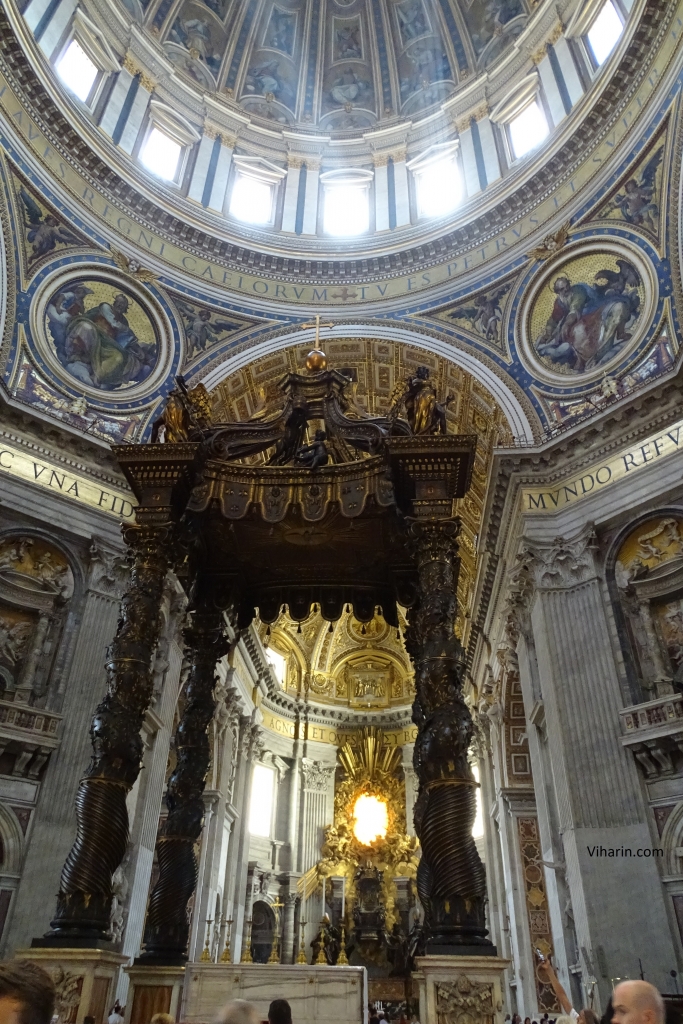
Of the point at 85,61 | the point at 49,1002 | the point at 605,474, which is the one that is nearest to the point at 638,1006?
the point at 49,1002

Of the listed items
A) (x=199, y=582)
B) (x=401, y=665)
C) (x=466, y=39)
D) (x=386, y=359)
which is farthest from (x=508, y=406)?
(x=401, y=665)

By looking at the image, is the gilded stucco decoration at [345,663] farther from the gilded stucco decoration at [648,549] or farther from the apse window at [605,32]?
the apse window at [605,32]

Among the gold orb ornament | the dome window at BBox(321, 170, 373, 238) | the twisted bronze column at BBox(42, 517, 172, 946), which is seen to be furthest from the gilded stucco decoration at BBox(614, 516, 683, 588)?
the dome window at BBox(321, 170, 373, 238)

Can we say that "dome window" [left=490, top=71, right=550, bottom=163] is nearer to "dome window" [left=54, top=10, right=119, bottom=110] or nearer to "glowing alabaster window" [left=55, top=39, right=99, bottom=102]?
"dome window" [left=54, top=10, right=119, bottom=110]

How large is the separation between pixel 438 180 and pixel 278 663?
16931 millimetres

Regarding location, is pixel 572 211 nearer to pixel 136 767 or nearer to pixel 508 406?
pixel 508 406

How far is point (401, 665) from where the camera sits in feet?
92.6

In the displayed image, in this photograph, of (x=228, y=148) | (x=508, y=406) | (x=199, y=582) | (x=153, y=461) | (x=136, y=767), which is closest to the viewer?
(x=136, y=767)

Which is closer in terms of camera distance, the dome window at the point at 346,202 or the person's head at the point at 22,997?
the person's head at the point at 22,997

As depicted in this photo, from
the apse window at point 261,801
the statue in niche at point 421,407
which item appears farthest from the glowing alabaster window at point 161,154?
the apse window at point 261,801

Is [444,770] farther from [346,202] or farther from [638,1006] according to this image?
[346,202]

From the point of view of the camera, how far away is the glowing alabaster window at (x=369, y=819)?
24984 millimetres

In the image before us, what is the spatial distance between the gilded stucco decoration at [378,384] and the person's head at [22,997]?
14.5 meters

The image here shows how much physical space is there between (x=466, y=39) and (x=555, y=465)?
1415 cm
